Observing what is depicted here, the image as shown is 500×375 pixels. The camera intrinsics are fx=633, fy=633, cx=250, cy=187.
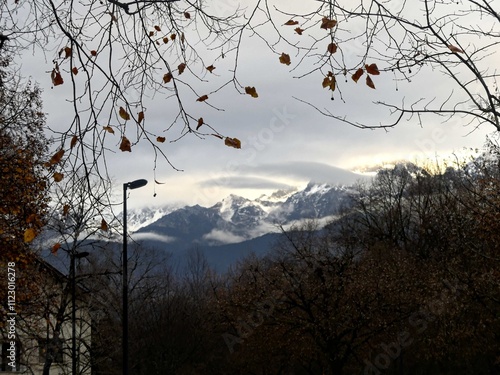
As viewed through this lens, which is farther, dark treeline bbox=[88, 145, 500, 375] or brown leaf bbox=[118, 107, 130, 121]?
dark treeline bbox=[88, 145, 500, 375]

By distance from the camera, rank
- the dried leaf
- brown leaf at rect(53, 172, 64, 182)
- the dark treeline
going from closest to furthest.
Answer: the dried leaf → brown leaf at rect(53, 172, 64, 182) → the dark treeline

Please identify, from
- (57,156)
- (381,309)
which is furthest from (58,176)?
(381,309)

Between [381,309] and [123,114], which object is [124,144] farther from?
[381,309]

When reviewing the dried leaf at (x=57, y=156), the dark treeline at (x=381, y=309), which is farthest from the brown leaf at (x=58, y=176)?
the dark treeline at (x=381, y=309)

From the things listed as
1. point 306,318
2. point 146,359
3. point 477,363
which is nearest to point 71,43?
point 306,318

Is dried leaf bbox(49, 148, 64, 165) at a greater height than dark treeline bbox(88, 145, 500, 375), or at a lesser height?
greater

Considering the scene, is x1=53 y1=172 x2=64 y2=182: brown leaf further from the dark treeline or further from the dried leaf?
the dark treeline

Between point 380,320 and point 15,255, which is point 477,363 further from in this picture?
point 15,255

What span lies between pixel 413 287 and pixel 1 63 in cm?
2066

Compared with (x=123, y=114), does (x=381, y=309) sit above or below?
below

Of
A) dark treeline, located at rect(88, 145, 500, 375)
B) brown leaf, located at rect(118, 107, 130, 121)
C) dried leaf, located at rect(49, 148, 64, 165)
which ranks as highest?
brown leaf, located at rect(118, 107, 130, 121)

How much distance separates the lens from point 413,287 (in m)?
29.5

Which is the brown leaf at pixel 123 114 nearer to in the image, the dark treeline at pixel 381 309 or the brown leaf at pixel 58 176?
the brown leaf at pixel 58 176

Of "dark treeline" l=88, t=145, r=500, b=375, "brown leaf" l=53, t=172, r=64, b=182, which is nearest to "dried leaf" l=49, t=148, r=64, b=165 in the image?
"brown leaf" l=53, t=172, r=64, b=182
